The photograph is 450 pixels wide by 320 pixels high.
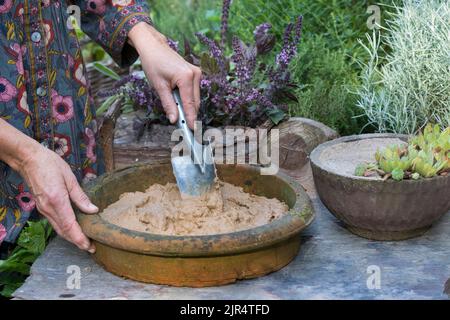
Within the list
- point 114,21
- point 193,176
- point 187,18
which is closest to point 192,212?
point 193,176

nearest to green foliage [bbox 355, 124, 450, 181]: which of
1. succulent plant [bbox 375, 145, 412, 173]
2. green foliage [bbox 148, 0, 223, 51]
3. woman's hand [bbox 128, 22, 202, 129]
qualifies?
succulent plant [bbox 375, 145, 412, 173]

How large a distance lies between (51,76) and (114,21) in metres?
0.25

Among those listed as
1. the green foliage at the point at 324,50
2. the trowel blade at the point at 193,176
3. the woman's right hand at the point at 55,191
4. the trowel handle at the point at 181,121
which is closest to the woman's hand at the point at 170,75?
the trowel handle at the point at 181,121

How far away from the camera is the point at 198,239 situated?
1389 mm

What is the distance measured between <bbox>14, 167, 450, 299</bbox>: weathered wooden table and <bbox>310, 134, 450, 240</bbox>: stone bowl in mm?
40

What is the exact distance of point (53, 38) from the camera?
1916mm

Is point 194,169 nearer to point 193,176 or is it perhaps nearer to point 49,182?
point 193,176

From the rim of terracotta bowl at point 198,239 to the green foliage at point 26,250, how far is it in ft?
0.99

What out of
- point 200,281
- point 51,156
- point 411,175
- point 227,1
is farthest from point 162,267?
point 227,1

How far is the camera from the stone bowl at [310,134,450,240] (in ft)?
5.06

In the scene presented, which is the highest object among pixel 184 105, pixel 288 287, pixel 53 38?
pixel 53 38

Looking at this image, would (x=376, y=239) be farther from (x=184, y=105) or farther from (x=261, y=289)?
(x=184, y=105)

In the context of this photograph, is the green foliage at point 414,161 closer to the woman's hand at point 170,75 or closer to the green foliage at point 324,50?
the woman's hand at point 170,75

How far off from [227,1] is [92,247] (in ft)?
4.07
